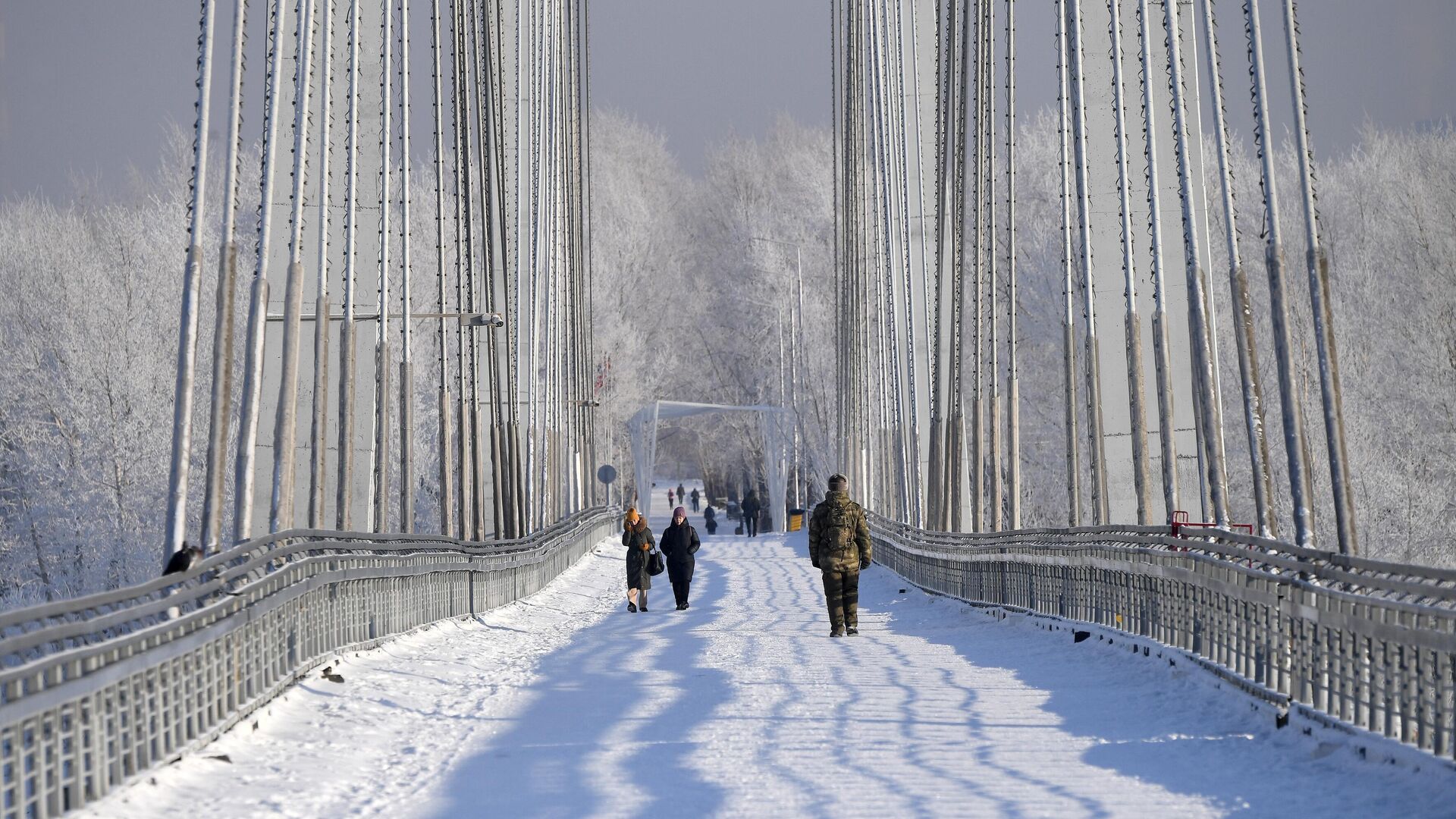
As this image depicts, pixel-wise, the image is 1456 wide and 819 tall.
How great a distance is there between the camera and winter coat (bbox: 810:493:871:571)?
1733 cm

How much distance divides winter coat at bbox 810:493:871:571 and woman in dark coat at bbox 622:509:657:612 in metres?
6.71

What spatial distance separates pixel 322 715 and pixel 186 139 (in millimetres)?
47554

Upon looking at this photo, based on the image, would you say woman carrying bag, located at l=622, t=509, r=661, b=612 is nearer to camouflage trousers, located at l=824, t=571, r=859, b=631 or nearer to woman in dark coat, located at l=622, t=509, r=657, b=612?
woman in dark coat, located at l=622, t=509, r=657, b=612

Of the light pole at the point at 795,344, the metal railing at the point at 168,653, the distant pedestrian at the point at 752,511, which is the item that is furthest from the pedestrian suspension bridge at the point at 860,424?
the light pole at the point at 795,344

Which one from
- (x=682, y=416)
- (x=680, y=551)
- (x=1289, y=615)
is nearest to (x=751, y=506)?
(x=682, y=416)

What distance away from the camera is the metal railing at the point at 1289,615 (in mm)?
8164

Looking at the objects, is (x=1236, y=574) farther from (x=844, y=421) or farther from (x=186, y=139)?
(x=186, y=139)

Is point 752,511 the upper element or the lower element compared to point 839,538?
upper

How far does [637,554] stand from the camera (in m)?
24.1

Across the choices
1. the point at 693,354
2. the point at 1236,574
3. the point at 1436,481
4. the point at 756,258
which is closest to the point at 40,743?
the point at 1236,574

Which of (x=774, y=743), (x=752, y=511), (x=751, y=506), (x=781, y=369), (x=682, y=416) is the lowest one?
(x=774, y=743)

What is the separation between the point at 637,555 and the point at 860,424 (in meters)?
26.1

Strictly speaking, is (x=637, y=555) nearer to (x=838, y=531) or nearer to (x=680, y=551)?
(x=680, y=551)

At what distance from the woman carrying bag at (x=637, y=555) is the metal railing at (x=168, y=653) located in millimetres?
7348
